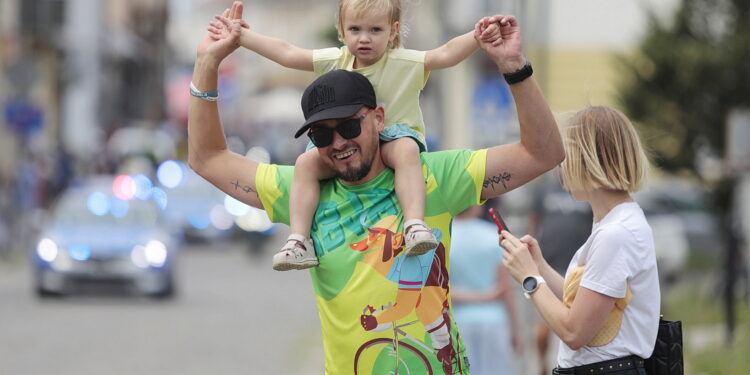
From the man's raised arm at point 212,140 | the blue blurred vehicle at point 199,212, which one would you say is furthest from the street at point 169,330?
the man's raised arm at point 212,140

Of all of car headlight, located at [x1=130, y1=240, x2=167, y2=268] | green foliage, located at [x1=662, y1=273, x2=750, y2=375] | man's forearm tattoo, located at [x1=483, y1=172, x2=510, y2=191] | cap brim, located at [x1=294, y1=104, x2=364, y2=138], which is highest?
car headlight, located at [x1=130, y1=240, x2=167, y2=268]

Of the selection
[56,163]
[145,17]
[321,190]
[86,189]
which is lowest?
[321,190]

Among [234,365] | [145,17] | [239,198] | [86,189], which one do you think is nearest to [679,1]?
[86,189]

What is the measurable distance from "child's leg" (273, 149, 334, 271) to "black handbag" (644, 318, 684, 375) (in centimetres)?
107

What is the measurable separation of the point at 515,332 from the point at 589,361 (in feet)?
11.8

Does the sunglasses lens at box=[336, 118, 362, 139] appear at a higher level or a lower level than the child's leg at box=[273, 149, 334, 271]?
higher

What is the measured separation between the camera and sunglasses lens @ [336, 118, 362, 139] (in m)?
4.03

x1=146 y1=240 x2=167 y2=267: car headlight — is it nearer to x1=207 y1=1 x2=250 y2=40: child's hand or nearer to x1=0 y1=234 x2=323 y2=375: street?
x1=0 y1=234 x2=323 y2=375: street

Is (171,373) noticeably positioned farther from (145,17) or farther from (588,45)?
(145,17)

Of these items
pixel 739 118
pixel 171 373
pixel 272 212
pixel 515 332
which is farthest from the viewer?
pixel 739 118

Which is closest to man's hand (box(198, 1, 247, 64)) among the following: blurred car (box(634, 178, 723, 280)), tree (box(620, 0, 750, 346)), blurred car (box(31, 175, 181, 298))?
blurred car (box(31, 175, 181, 298))

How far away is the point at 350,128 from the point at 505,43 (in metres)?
0.51

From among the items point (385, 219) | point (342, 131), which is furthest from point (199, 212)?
point (342, 131)

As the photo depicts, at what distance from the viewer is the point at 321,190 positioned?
14.1ft
